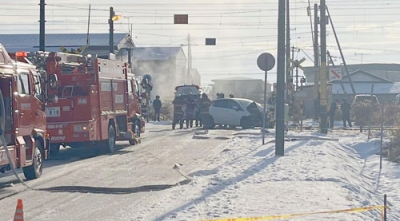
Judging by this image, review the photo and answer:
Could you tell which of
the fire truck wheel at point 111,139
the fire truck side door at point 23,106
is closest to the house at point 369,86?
the fire truck wheel at point 111,139

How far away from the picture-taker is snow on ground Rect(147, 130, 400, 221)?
1191cm

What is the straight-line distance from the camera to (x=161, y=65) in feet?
334

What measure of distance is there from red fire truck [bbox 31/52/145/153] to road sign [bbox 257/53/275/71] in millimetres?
4525

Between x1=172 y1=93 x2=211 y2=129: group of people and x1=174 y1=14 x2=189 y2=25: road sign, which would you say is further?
x1=174 y1=14 x2=189 y2=25: road sign

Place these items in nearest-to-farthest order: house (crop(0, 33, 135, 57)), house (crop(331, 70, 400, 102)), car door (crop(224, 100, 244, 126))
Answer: car door (crop(224, 100, 244, 126)), house (crop(0, 33, 135, 57)), house (crop(331, 70, 400, 102))

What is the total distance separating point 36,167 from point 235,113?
69.4 feet

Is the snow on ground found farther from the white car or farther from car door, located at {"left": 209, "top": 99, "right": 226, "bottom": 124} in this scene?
car door, located at {"left": 209, "top": 99, "right": 226, "bottom": 124}

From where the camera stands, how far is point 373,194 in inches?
609

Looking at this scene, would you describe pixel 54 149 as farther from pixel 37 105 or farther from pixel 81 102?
pixel 37 105

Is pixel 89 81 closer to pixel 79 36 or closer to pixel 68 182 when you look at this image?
pixel 68 182

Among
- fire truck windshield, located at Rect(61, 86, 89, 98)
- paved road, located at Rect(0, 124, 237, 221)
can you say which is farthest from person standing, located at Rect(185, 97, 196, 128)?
fire truck windshield, located at Rect(61, 86, 89, 98)

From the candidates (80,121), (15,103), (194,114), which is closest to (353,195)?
(15,103)

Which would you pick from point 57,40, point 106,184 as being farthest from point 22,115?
point 57,40

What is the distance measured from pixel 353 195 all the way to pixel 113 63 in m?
12.3
